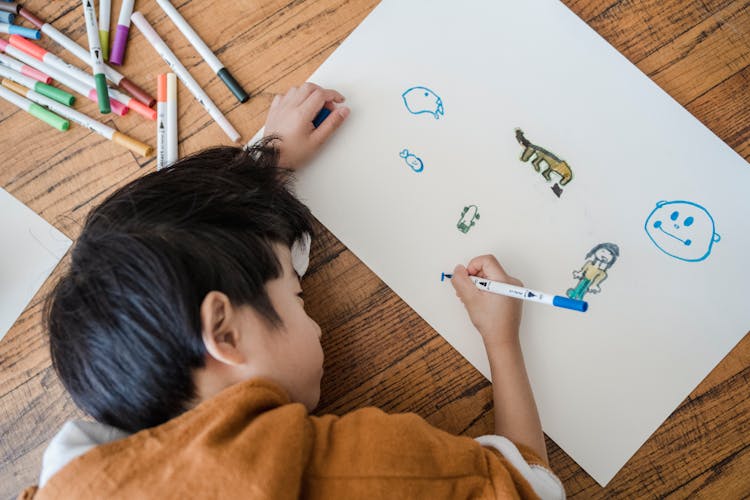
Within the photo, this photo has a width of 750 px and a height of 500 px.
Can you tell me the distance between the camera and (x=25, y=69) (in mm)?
706

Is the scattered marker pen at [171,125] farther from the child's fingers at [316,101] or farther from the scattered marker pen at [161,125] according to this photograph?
the child's fingers at [316,101]

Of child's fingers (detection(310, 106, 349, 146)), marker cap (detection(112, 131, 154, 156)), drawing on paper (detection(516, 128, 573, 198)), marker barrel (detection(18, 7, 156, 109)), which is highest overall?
drawing on paper (detection(516, 128, 573, 198))

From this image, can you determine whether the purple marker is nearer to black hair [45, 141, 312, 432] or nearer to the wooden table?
the wooden table

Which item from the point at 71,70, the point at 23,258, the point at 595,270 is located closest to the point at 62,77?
the point at 71,70

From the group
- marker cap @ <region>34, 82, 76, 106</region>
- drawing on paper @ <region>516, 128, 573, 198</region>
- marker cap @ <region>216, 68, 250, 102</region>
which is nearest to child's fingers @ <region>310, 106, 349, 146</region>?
marker cap @ <region>216, 68, 250, 102</region>

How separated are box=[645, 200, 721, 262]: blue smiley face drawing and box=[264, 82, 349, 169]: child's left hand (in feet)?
1.21

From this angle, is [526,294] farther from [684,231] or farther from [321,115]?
[321,115]

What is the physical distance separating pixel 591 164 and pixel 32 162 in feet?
2.19

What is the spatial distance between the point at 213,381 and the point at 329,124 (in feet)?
1.02

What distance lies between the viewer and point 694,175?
24.5 inches

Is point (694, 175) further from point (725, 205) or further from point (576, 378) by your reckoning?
point (576, 378)

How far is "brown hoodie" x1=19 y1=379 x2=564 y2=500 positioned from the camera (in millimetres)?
429

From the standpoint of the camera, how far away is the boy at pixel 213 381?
442 millimetres

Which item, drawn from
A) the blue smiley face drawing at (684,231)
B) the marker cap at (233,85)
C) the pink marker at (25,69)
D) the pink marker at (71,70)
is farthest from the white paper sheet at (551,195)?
the pink marker at (25,69)
